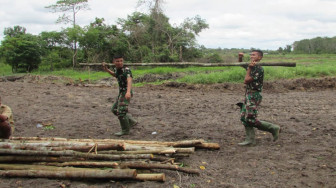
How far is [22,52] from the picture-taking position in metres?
21.2

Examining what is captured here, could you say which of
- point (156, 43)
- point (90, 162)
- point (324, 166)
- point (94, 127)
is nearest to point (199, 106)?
point (94, 127)

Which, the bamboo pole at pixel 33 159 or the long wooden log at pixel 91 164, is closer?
the long wooden log at pixel 91 164

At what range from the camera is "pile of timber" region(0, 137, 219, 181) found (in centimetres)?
362

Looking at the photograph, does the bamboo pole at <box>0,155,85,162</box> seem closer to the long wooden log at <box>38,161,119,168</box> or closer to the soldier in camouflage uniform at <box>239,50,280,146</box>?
the long wooden log at <box>38,161,119,168</box>

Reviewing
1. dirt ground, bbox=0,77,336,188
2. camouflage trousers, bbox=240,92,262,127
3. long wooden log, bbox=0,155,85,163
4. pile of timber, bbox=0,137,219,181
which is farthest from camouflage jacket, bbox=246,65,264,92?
long wooden log, bbox=0,155,85,163

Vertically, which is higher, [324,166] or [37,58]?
[37,58]

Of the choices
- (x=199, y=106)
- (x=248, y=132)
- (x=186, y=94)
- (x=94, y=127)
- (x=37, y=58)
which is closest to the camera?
(x=248, y=132)

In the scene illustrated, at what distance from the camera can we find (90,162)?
3801mm

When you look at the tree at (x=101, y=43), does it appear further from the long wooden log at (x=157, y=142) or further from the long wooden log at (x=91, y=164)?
the long wooden log at (x=91, y=164)

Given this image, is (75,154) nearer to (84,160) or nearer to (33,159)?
(84,160)

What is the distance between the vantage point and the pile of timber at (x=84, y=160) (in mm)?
3623

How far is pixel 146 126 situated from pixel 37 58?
18262 millimetres

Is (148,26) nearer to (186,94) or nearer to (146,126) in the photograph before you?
(186,94)

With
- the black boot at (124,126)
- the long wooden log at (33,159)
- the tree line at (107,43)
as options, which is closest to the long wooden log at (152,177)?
the long wooden log at (33,159)
